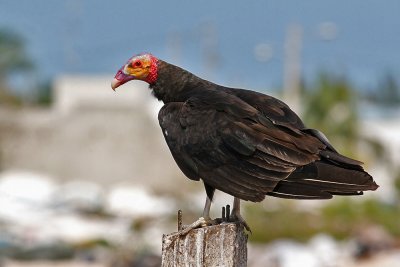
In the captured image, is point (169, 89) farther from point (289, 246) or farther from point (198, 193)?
point (198, 193)

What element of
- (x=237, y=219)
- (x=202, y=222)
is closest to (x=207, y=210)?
(x=237, y=219)

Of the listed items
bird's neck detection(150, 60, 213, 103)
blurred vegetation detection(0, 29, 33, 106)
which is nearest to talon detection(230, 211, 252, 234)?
bird's neck detection(150, 60, 213, 103)

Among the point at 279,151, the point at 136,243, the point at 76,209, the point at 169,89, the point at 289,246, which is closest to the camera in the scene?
the point at 279,151

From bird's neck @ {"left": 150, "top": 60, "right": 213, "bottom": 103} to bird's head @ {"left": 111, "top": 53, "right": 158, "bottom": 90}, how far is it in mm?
41

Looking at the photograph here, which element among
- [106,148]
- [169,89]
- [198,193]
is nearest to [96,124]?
[106,148]

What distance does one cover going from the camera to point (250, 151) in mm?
5449

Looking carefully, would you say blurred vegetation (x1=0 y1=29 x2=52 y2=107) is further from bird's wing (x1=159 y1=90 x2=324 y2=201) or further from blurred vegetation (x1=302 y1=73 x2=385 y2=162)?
bird's wing (x1=159 y1=90 x2=324 y2=201)

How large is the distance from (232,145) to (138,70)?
1059mm

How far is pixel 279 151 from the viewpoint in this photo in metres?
5.38

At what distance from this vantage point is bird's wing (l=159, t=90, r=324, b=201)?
5.37 meters

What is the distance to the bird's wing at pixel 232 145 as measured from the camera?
537 cm

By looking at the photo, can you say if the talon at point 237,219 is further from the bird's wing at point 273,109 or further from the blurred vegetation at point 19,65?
the blurred vegetation at point 19,65

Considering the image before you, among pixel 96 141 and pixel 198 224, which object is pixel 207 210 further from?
pixel 96 141

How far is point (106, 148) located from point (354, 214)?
35.4ft
